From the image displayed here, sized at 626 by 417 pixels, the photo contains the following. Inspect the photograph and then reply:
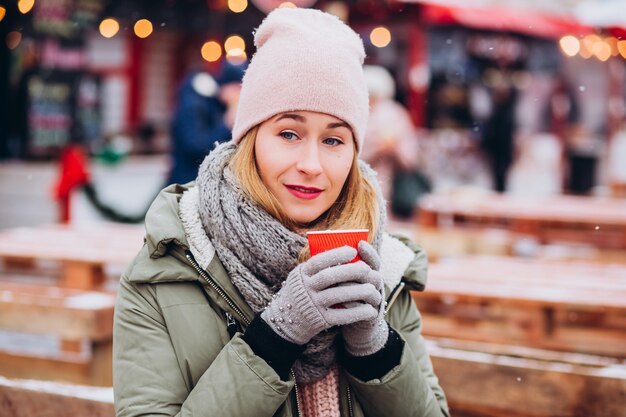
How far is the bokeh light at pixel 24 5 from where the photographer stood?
37.3 feet

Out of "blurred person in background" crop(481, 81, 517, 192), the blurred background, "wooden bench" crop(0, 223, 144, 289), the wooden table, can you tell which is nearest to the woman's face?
the blurred background

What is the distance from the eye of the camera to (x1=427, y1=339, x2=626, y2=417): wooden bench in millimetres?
2760

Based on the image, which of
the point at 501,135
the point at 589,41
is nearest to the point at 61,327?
the point at 501,135

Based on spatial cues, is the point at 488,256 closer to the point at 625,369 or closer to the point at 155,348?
the point at 625,369

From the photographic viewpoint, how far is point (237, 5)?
13.9 meters

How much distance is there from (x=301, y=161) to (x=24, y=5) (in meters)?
10.5

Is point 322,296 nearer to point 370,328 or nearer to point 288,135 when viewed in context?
point 370,328

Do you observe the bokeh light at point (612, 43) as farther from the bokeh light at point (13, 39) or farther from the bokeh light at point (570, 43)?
the bokeh light at point (13, 39)

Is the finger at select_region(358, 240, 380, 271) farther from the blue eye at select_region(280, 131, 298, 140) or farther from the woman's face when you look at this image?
the blue eye at select_region(280, 131, 298, 140)

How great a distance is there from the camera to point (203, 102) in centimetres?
620

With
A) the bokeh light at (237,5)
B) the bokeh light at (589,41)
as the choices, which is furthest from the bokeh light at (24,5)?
the bokeh light at (589,41)

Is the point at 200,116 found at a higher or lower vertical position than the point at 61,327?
higher

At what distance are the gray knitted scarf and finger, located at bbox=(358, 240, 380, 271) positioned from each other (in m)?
0.19

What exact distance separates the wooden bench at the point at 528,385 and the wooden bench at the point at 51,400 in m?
1.13
